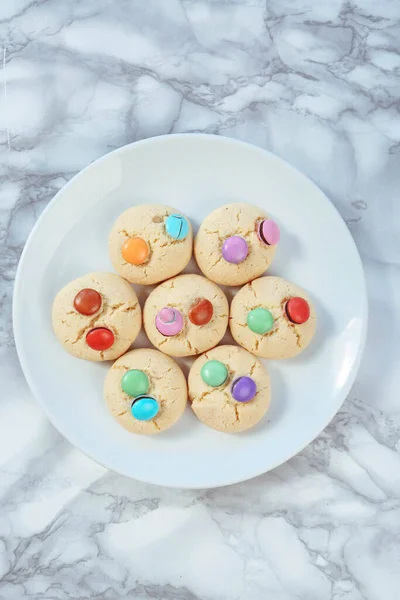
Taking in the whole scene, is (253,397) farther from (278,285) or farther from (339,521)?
(339,521)

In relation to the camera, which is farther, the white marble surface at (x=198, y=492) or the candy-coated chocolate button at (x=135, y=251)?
the white marble surface at (x=198, y=492)

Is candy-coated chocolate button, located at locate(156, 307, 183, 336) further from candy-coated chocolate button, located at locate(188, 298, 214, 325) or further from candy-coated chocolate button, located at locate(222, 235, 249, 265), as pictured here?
candy-coated chocolate button, located at locate(222, 235, 249, 265)

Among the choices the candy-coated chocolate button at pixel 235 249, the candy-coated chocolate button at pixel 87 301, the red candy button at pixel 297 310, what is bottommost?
the candy-coated chocolate button at pixel 87 301

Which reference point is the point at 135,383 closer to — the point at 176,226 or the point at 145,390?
the point at 145,390

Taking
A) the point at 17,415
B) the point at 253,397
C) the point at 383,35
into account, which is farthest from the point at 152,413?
the point at 383,35

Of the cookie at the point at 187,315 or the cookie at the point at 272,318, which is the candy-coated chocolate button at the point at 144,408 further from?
the cookie at the point at 272,318

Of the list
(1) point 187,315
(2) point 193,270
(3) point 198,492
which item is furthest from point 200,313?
(3) point 198,492

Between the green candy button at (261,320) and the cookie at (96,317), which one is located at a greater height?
the green candy button at (261,320)

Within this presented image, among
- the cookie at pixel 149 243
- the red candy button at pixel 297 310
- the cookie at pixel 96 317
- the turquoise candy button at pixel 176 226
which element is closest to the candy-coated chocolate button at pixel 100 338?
the cookie at pixel 96 317
